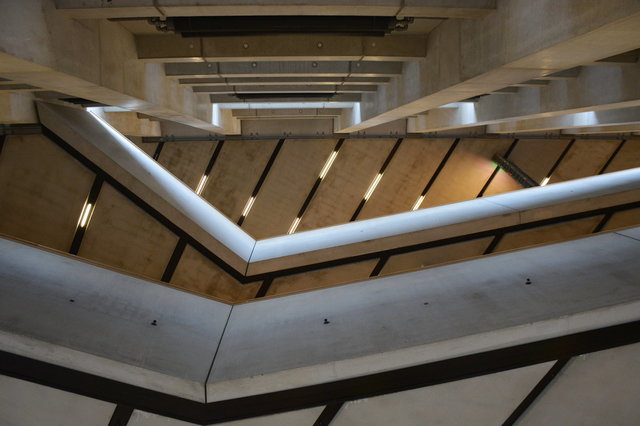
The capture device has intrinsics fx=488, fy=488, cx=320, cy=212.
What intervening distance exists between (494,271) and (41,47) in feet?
13.2

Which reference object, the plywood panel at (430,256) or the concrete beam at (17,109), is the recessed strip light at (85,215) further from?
the plywood panel at (430,256)

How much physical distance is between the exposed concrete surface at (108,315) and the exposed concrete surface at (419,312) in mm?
231

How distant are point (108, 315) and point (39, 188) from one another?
333 centimetres

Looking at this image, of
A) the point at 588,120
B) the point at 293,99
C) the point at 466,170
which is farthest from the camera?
the point at 466,170

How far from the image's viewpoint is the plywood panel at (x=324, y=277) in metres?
6.26

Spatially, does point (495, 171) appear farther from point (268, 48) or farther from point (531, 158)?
point (268, 48)

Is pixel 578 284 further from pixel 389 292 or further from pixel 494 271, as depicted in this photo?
pixel 389 292

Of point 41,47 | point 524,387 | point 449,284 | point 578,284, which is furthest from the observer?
point 449,284

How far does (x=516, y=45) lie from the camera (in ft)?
11.1

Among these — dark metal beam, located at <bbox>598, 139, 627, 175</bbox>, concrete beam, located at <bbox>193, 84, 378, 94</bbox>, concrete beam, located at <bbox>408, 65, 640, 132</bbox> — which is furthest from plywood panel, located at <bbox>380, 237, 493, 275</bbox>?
dark metal beam, located at <bbox>598, 139, 627, 175</bbox>

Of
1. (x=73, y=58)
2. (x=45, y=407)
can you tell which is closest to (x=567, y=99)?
(x=73, y=58)

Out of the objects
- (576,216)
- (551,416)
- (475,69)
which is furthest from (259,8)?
(576,216)

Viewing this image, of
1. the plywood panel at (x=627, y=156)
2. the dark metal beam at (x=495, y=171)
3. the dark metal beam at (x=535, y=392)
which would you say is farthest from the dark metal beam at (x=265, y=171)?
the plywood panel at (x=627, y=156)

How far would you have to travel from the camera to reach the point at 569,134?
51.6ft
